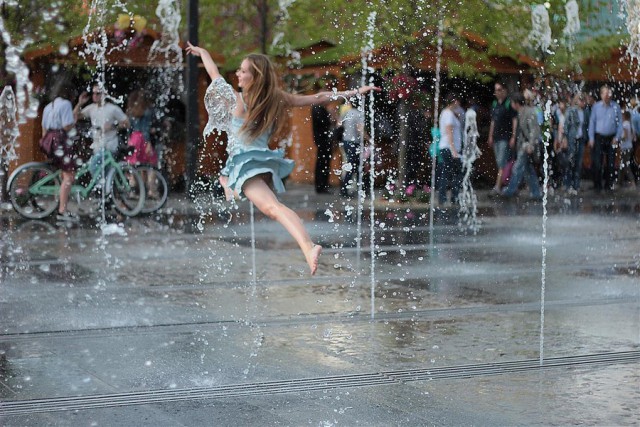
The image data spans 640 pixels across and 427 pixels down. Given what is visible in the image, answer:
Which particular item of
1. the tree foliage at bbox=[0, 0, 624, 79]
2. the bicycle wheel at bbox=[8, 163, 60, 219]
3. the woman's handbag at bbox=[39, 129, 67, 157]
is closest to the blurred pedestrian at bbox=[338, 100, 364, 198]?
the tree foliage at bbox=[0, 0, 624, 79]

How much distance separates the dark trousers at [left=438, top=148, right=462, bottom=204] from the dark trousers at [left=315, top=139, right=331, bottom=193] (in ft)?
9.29

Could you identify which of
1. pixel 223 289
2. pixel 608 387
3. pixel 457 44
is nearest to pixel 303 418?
pixel 608 387

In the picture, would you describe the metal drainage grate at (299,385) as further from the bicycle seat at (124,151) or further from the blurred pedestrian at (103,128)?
the bicycle seat at (124,151)

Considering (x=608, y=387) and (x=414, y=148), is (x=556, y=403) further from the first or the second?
(x=414, y=148)

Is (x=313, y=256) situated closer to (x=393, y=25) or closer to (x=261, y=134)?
(x=261, y=134)

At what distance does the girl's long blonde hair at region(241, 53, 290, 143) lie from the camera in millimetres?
8359

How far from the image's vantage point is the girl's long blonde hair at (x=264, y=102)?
836cm

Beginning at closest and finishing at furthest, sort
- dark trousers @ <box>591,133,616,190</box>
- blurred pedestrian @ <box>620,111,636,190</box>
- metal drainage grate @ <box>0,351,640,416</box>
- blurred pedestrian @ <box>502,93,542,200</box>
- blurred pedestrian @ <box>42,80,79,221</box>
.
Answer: metal drainage grate @ <box>0,351,640,416</box> → blurred pedestrian @ <box>42,80,79,221</box> → blurred pedestrian @ <box>502,93,542,200</box> → dark trousers @ <box>591,133,616,190</box> → blurred pedestrian @ <box>620,111,636,190</box>

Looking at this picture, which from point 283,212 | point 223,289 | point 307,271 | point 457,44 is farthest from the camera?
point 457,44

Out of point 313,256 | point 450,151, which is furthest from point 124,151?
point 313,256

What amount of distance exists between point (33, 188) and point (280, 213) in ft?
28.0

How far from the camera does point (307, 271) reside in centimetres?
1126

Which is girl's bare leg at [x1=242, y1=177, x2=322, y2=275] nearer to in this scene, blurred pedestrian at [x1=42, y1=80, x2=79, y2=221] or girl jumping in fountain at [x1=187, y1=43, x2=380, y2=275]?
girl jumping in fountain at [x1=187, y1=43, x2=380, y2=275]

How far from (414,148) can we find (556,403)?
17609mm
